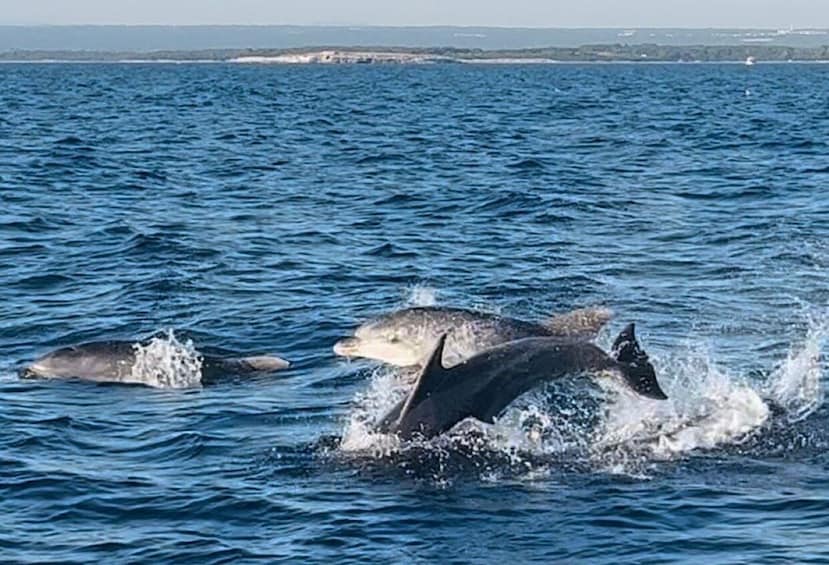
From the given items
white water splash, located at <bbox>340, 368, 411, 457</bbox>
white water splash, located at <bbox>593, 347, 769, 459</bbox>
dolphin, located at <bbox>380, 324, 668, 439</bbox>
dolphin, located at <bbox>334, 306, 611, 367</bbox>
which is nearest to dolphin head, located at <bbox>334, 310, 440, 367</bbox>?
dolphin, located at <bbox>334, 306, 611, 367</bbox>

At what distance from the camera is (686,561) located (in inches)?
438

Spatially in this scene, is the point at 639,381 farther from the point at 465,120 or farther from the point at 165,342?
the point at 465,120

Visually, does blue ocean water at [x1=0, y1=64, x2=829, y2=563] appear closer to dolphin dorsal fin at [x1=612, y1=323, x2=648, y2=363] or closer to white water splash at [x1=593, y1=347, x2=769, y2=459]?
white water splash at [x1=593, y1=347, x2=769, y2=459]

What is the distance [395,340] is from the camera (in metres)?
17.5

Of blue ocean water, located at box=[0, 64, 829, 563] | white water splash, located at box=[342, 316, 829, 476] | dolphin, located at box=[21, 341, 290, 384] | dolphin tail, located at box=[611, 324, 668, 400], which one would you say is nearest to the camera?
blue ocean water, located at box=[0, 64, 829, 563]

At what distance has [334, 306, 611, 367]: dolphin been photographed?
53.6ft

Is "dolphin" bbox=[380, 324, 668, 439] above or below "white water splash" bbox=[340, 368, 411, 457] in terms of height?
above

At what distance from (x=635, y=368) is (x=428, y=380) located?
182 centimetres

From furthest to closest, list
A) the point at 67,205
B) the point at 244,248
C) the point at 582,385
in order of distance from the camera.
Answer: the point at 67,205
the point at 244,248
the point at 582,385

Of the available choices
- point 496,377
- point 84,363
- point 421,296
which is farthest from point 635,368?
point 421,296

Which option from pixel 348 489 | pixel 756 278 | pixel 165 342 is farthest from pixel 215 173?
pixel 348 489

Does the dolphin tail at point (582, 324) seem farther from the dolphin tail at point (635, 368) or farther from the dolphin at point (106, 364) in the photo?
the dolphin at point (106, 364)

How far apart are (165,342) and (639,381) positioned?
18.9 feet

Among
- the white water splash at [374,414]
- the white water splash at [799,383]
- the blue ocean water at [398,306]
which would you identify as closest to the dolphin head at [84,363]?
the blue ocean water at [398,306]
